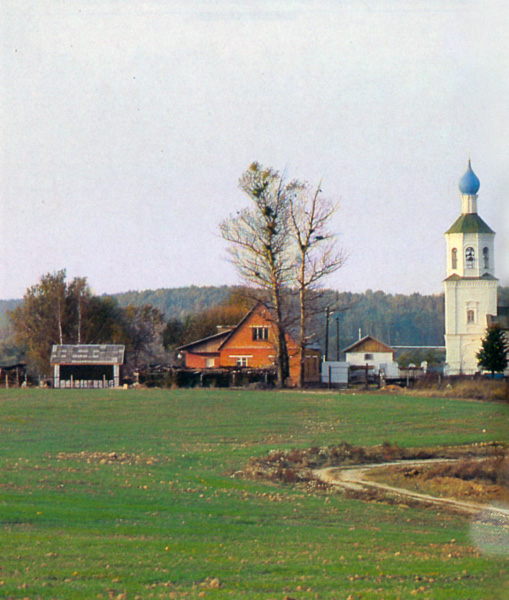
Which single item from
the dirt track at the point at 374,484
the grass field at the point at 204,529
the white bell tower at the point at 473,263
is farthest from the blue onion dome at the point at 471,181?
the dirt track at the point at 374,484

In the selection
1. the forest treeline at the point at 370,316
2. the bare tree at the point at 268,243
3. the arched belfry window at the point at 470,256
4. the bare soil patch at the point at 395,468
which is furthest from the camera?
the forest treeline at the point at 370,316

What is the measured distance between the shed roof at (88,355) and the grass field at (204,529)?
3084cm

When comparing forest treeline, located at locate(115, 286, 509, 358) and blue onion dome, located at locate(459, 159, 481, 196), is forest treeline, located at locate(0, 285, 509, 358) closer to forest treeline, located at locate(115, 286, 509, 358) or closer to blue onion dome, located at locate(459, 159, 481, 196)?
forest treeline, located at locate(115, 286, 509, 358)

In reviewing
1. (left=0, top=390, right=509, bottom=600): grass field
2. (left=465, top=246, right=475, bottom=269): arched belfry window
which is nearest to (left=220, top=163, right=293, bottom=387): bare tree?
(left=0, top=390, right=509, bottom=600): grass field

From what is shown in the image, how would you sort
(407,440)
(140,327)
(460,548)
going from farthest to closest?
(140,327), (407,440), (460,548)

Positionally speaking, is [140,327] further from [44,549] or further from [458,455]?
[44,549]

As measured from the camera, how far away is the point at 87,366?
5709cm

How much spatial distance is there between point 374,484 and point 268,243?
34410 mm

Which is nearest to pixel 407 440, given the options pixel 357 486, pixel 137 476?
pixel 357 486

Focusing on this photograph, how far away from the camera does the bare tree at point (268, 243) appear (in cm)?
5006

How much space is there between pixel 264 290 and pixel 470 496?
1425 inches

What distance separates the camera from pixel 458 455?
2178cm

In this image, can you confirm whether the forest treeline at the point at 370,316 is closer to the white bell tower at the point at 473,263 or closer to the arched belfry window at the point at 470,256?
the white bell tower at the point at 473,263

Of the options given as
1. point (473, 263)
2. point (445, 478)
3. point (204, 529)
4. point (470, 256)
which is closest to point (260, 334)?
point (445, 478)
